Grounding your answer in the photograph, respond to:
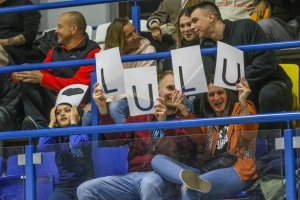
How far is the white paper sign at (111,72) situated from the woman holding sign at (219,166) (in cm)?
55

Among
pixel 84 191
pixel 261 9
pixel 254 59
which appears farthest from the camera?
pixel 261 9

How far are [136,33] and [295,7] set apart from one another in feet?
4.77

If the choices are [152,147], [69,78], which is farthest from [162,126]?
[69,78]

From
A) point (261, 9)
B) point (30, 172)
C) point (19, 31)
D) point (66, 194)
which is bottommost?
point (66, 194)

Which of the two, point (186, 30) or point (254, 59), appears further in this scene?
point (186, 30)

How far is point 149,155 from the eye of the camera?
4496mm

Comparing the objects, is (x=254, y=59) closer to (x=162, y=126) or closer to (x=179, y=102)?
(x=179, y=102)

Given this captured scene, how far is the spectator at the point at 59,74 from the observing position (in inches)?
238

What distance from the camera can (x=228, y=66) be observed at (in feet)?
15.2

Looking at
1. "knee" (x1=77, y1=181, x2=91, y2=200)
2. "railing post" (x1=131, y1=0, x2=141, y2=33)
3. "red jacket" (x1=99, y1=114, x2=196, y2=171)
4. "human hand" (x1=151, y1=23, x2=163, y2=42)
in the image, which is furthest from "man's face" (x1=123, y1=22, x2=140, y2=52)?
"knee" (x1=77, y1=181, x2=91, y2=200)

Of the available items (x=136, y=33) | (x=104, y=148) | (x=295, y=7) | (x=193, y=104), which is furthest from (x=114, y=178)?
(x=295, y=7)

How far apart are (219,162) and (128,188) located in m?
0.52

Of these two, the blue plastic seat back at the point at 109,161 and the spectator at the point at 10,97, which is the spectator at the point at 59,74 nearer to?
the spectator at the point at 10,97

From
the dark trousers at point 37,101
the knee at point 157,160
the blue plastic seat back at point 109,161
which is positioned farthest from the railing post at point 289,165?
the dark trousers at point 37,101
